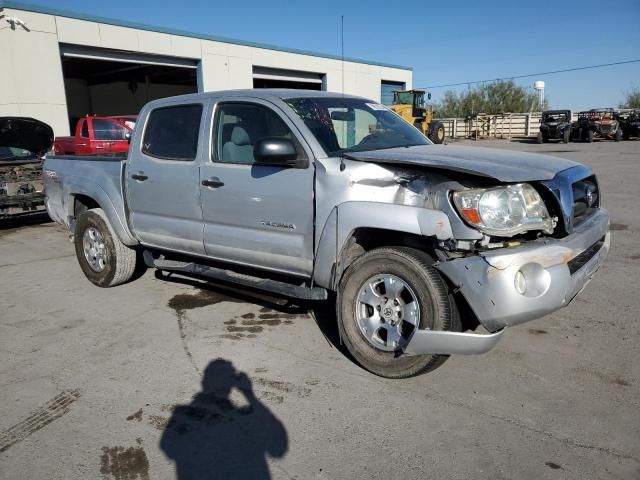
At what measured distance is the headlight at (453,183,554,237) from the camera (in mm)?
3033

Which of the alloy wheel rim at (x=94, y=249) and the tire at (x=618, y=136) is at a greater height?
the tire at (x=618, y=136)

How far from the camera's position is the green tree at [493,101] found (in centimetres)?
5528

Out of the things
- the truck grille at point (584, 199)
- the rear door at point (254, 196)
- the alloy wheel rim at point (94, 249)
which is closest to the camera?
the truck grille at point (584, 199)

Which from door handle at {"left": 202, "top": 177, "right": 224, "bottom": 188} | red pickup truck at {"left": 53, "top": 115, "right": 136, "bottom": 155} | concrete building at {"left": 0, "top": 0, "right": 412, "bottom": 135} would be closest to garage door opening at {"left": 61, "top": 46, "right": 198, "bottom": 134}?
concrete building at {"left": 0, "top": 0, "right": 412, "bottom": 135}

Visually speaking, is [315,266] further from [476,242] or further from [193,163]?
[193,163]

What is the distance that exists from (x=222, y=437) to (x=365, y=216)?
5.20ft

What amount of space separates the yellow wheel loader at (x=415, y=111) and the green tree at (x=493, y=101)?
90.1ft

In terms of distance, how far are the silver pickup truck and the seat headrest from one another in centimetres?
1

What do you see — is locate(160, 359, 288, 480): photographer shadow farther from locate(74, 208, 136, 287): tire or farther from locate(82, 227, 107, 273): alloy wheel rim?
locate(82, 227, 107, 273): alloy wheel rim

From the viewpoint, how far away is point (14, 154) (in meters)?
9.59

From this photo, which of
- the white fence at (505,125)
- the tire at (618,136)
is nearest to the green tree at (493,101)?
the white fence at (505,125)

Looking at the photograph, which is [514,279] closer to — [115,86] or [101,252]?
[101,252]

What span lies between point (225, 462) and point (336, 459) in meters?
0.58

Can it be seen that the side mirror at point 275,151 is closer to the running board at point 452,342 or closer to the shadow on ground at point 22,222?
the running board at point 452,342
